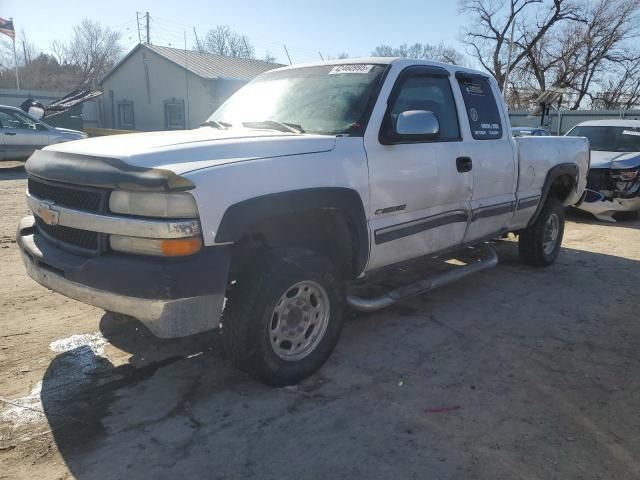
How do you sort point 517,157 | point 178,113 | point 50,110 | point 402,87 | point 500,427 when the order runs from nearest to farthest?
point 500,427, point 402,87, point 517,157, point 50,110, point 178,113

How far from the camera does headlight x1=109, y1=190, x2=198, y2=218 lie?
8.82 feet

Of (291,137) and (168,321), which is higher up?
(291,137)

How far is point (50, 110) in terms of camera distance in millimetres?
20750

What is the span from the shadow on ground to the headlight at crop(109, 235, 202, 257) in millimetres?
945

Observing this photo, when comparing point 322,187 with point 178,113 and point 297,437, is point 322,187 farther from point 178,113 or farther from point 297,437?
point 178,113

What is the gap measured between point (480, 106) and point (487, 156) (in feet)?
1.63

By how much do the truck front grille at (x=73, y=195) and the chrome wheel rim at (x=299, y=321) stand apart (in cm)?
114

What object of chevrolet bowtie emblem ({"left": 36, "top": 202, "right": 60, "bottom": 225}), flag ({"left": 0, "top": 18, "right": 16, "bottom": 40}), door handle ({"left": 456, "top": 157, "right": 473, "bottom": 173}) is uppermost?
flag ({"left": 0, "top": 18, "right": 16, "bottom": 40})

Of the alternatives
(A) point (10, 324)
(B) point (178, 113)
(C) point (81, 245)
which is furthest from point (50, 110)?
(C) point (81, 245)

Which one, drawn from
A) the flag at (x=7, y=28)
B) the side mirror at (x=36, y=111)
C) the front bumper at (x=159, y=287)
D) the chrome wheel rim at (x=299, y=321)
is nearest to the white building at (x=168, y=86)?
the flag at (x=7, y=28)

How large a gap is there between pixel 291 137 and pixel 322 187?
1.23ft

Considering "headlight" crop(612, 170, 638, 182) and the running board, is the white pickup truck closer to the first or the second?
the running board

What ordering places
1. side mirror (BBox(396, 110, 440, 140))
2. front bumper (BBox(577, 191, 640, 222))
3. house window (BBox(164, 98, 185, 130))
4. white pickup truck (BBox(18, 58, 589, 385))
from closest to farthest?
white pickup truck (BBox(18, 58, 589, 385)) → side mirror (BBox(396, 110, 440, 140)) → front bumper (BBox(577, 191, 640, 222)) → house window (BBox(164, 98, 185, 130))

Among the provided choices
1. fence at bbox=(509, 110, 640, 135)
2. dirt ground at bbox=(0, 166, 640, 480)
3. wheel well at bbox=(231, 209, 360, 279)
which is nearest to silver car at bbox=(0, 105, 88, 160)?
dirt ground at bbox=(0, 166, 640, 480)
